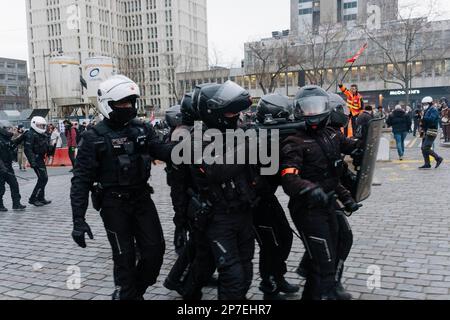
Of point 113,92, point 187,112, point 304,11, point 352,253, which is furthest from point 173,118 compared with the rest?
point 304,11

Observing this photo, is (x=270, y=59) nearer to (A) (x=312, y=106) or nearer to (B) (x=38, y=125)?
(B) (x=38, y=125)

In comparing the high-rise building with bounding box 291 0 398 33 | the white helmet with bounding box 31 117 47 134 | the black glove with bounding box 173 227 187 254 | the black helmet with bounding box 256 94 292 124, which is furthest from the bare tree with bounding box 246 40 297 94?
the high-rise building with bounding box 291 0 398 33

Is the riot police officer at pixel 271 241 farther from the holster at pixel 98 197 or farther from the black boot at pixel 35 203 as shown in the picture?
the black boot at pixel 35 203

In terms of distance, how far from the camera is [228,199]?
142 inches

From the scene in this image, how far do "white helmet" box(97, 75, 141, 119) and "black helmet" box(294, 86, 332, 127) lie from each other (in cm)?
144

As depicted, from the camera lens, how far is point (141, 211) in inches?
161

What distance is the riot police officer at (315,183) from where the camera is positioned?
12.3 ft

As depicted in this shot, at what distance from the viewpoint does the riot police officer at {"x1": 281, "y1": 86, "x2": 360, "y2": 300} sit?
3.74 meters

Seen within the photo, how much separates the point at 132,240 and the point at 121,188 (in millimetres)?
482

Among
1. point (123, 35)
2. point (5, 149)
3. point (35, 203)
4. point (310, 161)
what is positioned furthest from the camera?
point (123, 35)

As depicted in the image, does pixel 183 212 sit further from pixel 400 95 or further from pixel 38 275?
pixel 400 95

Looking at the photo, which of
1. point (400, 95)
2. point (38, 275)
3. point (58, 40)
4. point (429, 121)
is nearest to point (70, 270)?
point (38, 275)

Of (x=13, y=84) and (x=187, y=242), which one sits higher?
(x=13, y=84)
